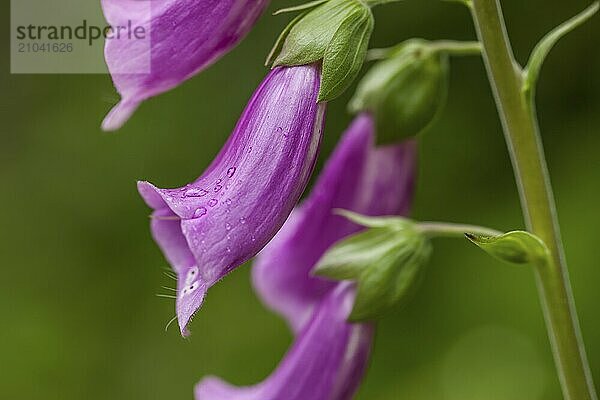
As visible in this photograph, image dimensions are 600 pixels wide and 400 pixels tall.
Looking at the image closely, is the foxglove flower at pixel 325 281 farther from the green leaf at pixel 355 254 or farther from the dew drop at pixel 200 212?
the dew drop at pixel 200 212

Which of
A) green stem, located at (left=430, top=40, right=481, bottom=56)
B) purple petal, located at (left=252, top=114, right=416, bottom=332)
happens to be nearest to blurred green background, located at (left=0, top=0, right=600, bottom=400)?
purple petal, located at (left=252, top=114, right=416, bottom=332)

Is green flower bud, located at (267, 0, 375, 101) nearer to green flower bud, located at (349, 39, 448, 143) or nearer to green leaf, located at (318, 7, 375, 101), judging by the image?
green leaf, located at (318, 7, 375, 101)

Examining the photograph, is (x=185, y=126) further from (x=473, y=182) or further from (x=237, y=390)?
(x=237, y=390)

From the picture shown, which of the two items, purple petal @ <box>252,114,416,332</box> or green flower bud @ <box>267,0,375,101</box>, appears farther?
purple petal @ <box>252,114,416,332</box>

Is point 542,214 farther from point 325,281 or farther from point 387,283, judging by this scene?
point 325,281

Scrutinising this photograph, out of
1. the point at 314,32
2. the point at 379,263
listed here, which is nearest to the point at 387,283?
the point at 379,263

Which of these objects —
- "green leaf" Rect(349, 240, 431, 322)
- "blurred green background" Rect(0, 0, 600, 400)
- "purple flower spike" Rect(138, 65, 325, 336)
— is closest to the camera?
"purple flower spike" Rect(138, 65, 325, 336)
